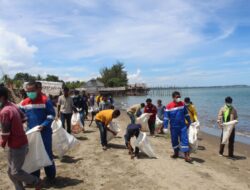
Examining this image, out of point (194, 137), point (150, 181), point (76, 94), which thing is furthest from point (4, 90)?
point (76, 94)

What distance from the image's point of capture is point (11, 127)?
4652 mm

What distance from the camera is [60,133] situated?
290 inches

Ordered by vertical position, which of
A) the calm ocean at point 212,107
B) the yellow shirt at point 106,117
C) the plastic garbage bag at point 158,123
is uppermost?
the yellow shirt at point 106,117

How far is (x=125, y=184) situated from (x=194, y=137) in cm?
334

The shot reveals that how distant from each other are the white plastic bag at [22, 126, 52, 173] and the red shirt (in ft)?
1.94

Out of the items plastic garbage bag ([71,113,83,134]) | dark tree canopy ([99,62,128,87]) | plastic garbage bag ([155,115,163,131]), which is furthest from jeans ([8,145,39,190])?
dark tree canopy ([99,62,128,87])

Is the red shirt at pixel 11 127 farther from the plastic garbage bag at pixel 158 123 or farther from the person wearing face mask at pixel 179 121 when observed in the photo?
the plastic garbage bag at pixel 158 123

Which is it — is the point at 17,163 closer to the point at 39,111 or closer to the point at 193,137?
the point at 39,111

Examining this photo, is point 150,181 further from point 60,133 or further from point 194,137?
point 194,137

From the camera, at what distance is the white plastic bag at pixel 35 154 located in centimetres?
535

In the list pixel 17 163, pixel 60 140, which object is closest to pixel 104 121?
pixel 60 140

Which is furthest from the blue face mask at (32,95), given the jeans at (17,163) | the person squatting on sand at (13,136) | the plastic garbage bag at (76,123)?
the plastic garbage bag at (76,123)

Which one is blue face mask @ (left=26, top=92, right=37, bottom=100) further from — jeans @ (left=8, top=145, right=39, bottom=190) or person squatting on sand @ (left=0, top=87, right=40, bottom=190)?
jeans @ (left=8, top=145, right=39, bottom=190)

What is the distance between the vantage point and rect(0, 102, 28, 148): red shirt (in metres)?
4.59
